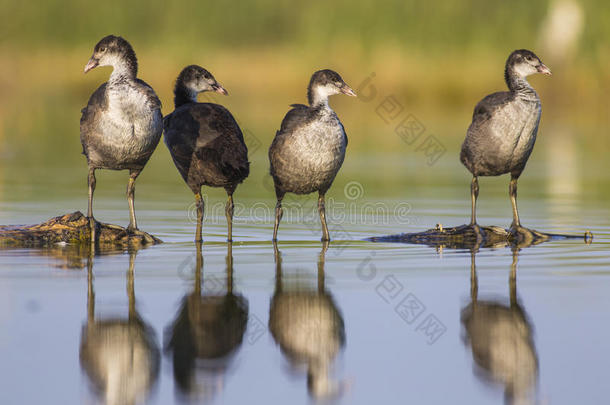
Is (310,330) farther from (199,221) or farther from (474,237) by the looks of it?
(474,237)

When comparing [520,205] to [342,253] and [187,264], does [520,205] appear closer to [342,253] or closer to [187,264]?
[342,253]

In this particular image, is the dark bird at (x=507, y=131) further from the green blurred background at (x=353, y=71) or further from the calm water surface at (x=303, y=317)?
the green blurred background at (x=353, y=71)

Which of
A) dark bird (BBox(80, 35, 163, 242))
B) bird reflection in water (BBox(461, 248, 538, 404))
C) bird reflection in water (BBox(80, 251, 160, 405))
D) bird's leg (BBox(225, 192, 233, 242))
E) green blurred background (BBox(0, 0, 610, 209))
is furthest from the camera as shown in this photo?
green blurred background (BBox(0, 0, 610, 209))

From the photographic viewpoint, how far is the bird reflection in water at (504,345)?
5.98 m

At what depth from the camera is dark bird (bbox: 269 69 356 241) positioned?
11477 mm

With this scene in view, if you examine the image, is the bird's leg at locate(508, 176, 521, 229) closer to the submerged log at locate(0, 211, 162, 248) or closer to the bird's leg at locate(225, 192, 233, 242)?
the bird's leg at locate(225, 192, 233, 242)

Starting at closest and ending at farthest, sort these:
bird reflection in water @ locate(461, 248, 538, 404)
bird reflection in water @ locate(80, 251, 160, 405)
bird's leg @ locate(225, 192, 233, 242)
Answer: bird reflection in water @ locate(80, 251, 160, 405) → bird reflection in water @ locate(461, 248, 538, 404) → bird's leg @ locate(225, 192, 233, 242)

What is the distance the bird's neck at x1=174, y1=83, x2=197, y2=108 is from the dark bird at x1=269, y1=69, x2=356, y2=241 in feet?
4.39

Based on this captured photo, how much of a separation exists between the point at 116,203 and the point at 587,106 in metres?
31.6

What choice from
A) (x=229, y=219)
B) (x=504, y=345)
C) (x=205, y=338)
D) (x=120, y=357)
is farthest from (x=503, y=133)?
(x=120, y=357)

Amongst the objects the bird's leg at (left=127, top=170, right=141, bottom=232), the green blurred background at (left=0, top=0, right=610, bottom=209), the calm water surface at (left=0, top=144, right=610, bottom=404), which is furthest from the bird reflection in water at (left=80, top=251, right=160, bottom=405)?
the green blurred background at (left=0, top=0, right=610, bottom=209)

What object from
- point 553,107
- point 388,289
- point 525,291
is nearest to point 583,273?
point 525,291

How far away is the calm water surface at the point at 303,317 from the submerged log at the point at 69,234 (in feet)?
1.16

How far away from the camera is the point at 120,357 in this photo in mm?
6383
